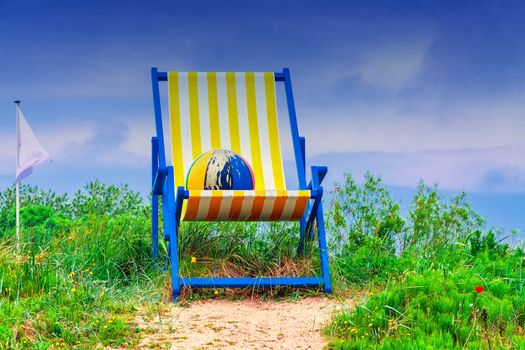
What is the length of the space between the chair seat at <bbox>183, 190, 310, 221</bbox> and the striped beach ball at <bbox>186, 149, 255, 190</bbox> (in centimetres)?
33

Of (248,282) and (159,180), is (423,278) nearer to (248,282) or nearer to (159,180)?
(248,282)

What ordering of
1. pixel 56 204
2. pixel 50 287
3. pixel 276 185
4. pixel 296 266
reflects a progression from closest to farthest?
1. pixel 50 287
2. pixel 296 266
3. pixel 276 185
4. pixel 56 204

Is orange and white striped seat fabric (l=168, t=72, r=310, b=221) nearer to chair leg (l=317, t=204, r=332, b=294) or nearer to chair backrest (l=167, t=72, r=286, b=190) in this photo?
chair backrest (l=167, t=72, r=286, b=190)

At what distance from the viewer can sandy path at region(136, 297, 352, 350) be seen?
4156 mm

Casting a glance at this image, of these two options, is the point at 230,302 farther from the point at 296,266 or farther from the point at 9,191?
the point at 9,191

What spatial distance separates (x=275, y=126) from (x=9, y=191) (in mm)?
6751

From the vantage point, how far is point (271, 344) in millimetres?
4199

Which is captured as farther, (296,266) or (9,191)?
(9,191)

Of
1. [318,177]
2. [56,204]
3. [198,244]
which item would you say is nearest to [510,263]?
[318,177]

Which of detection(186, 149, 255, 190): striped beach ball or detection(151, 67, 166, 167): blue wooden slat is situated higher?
detection(151, 67, 166, 167): blue wooden slat

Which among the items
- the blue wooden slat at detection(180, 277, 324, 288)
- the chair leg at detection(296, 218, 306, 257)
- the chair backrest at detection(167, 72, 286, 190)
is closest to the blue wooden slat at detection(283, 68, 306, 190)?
the chair backrest at detection(167, 72, 286, 190)

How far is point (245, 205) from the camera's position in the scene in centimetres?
541

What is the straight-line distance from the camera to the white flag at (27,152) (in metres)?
7.91

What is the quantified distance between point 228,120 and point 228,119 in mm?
10
